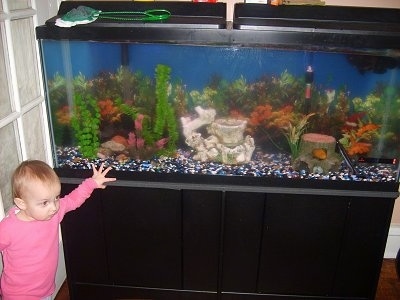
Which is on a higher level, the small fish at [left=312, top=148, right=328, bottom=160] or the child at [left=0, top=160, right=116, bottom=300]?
the small fish at [left=312, top=148, right=328, bottom=160]

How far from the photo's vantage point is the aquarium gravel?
1.77 m

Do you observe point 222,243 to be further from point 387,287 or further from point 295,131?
point 387,287

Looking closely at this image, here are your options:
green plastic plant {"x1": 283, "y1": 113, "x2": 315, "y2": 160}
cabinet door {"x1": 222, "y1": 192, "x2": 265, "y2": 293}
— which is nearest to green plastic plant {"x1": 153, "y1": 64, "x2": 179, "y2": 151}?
cabinet door {"x1": 222, "y1": 192, "x2": 265, "y2": 293}

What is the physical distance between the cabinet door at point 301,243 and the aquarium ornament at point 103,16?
2.91 feet

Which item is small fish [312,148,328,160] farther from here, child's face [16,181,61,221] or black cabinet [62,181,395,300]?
child's face [16,181,61,221]

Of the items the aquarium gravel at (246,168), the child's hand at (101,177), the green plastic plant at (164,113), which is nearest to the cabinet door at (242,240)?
the aquarium gravel at (246,168)

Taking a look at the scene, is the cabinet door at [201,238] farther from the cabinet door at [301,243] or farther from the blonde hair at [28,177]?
the blonde hair at [28,177]

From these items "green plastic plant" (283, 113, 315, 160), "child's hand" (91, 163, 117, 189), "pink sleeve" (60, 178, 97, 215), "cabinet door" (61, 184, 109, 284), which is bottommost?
"cabinet door" (61, 184, 109, 284)

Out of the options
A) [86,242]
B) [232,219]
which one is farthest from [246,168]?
[86,242]

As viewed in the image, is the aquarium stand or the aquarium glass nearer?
the aquarium glass

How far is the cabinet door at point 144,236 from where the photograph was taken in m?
1.83

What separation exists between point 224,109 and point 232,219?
1.67ft

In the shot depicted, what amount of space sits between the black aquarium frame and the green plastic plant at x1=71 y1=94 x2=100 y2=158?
11 cm

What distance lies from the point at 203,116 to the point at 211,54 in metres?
0.26
